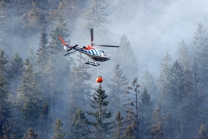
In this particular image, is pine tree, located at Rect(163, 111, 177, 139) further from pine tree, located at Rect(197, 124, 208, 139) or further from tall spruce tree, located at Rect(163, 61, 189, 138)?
pine tree, located at Rect(197, 124, 208, 139)

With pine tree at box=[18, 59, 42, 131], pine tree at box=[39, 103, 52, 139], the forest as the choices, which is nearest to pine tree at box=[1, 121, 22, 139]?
the forest

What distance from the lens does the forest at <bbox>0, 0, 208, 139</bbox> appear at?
6406 centimetres

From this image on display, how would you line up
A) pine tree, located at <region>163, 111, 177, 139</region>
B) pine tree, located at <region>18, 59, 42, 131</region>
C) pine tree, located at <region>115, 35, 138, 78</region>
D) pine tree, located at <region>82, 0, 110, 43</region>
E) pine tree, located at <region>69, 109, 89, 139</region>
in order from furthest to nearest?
pine tree, located at <region>82, 0, 110, 43</region>, pine tree, located at <region>115, 35, 138, 78</region>, pine tree, located at <region>163, 111, 177, 139</region>, pine tree, located at <region>18, 59, 42, 131</region>, pine tree, located at <region>69, 109, 89, 139</region>

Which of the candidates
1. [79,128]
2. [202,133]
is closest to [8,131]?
[79,128]

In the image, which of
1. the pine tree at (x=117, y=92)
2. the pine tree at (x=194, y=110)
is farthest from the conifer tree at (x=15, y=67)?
the pine tree at (x=194, y=110)

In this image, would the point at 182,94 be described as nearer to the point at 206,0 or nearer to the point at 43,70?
the point at 43,70

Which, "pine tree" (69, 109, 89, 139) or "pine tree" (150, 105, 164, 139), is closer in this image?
"pine tree" (69, 109, 89, 139)

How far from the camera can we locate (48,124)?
71938mm

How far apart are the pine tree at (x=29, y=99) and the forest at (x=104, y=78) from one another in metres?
0.16

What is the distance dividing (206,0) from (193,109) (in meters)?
62.8

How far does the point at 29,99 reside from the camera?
6612 centimetres

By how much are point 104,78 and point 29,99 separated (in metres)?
27.4

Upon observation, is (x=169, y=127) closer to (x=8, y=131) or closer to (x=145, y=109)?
(x=145, y=109)

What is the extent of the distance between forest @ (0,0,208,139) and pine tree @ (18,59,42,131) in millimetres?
156
